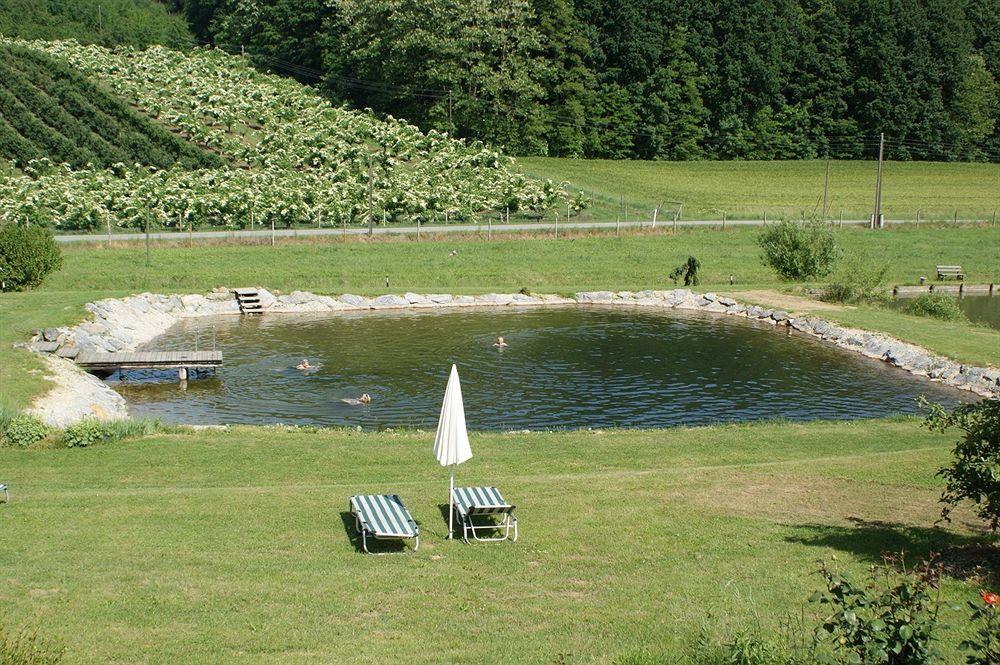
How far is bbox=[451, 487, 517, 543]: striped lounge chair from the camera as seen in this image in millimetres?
15273

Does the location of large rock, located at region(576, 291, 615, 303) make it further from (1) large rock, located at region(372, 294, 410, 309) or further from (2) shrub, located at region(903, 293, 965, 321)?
(2) shrub, located at region(903, 293, 965, 321)

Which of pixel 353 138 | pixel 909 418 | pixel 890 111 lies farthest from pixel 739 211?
pixel 909 418

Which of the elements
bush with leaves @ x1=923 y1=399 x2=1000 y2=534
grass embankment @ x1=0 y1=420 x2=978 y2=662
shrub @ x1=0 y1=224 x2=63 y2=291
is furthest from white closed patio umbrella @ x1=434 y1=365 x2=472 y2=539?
shrub @ x1=0 y1=224 x2=63 y2=291

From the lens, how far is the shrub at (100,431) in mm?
20438

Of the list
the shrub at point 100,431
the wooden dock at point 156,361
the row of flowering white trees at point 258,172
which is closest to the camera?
the shrub at point 100,431

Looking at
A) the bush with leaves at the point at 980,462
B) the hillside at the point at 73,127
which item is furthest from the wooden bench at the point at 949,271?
the hillside at the point at 73,127

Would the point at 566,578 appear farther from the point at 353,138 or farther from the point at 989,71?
the point at 989,71

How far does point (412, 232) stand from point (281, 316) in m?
17.6

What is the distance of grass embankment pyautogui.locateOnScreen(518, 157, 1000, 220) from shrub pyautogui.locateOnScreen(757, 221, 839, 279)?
22.4 meters

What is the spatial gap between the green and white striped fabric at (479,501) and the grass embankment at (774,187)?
58.2 m

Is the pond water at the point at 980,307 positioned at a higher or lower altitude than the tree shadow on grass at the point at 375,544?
higher

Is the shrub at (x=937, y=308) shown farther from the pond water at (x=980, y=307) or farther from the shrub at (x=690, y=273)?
the shrub at (x=690, y=273)

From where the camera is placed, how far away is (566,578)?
13.5 metres

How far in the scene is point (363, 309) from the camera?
45281 millimetres
